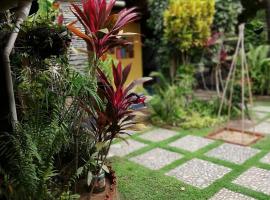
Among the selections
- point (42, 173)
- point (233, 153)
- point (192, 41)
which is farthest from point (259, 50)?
point (42, 173)

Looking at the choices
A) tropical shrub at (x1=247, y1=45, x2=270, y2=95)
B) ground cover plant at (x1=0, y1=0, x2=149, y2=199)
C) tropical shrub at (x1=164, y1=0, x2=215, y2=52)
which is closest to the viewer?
ground cover plant at (x1=0, y1=0, x2=149, y2=199)

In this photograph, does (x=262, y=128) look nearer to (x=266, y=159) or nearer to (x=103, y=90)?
(x=266, y=159)

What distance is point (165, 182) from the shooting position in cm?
339

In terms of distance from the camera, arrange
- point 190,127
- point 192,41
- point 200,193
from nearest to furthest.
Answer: point 200,193 → point 190,127 → point 192,41

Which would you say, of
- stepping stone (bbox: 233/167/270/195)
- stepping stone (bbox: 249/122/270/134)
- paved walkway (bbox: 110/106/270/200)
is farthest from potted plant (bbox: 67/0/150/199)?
stepping stone (bbox: 249/122/270/134)

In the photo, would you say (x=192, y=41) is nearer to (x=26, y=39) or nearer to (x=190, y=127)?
(x=190, y=127)

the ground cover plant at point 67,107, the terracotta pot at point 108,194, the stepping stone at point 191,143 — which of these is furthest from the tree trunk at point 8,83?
the stepping stone at point 191,143

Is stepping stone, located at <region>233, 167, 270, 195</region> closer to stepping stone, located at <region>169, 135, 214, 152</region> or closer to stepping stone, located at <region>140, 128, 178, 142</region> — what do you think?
stepping stone, located at <region>169, 135, 214, 152</region>

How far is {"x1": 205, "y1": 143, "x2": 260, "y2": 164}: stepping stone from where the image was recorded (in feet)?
13.0

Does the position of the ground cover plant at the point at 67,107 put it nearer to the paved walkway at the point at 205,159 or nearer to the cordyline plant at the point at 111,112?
the cordyline plant at the point at 111,112

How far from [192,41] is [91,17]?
3.68 m

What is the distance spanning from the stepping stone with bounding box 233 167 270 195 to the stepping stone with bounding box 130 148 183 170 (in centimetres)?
93

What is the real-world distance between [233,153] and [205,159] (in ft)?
1.54

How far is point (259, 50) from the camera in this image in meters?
7.30
